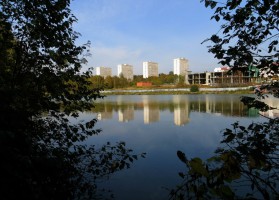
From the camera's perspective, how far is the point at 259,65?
4055mm

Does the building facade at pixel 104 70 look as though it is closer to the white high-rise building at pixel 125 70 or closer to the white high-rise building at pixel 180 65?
the white high-rise building at pixel 125 70


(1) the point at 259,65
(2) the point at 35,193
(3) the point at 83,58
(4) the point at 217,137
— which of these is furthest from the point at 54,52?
(4) the point at 217,137

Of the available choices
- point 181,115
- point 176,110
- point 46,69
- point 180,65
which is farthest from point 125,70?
point 46,69

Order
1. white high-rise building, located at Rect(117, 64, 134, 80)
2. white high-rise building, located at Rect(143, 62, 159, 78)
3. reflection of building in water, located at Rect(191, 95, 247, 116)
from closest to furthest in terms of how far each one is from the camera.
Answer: reflection of building in water, located at Rect(191, 95, 247, 116)
white high-rise building, located at Rect(143, 62, 159, 78)
white high-rise building, located at Rect(117, 64, 134, 80)

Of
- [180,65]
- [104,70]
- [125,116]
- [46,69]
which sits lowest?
[125,116]

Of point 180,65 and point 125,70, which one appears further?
point 125,70

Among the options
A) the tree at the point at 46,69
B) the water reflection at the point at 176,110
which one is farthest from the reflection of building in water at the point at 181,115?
the tree at the point at 46,69

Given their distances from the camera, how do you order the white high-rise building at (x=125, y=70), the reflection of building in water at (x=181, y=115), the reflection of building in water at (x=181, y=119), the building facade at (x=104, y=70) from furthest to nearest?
the white high-rise building at (x=125, y=70) < the building facade at (x=104, y=70) < the reflection of building in water at (x=181, y=115) < the reflection of building in water at (x=181, y=119)

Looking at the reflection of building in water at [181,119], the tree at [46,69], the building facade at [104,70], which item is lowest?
the reflection of building in water at [181,119]

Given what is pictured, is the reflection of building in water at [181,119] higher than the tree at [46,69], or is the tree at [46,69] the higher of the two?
the tree at [46,69]

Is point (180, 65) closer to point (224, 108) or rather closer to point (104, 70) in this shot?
point (104, 70)

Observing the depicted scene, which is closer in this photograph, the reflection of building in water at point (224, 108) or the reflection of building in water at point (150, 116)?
the reflection of building in water at point (150, 116)

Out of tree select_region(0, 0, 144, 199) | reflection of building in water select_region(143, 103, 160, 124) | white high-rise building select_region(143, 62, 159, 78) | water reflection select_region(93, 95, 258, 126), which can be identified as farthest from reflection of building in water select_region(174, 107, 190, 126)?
white high-rise building select_region(143, 62, 159, 78)

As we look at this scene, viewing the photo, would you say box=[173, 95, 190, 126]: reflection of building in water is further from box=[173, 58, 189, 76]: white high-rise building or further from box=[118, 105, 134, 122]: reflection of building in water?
box=[173, 58, 189, 76]: white high-rise building
